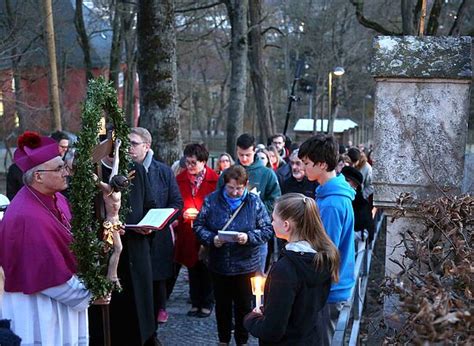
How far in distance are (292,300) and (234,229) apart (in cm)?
240

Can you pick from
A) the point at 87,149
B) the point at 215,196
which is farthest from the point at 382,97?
the point at 215,196

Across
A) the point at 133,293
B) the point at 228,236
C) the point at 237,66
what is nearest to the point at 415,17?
the point at 237,66

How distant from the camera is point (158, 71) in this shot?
8977 millimetres

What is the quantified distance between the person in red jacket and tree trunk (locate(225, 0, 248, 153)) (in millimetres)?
9013

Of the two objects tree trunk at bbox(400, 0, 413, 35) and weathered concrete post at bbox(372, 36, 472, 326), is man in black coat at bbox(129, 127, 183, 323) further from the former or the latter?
tree trunk at bbox(400, 0, 413, 35)

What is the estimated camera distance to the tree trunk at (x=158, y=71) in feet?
29.5

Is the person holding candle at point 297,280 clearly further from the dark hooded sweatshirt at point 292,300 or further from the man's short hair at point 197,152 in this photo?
the man's short hair at point 197,152

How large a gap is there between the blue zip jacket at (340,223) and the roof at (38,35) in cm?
868

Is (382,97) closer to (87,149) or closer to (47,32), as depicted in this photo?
(87,149)

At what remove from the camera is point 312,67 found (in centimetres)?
4206

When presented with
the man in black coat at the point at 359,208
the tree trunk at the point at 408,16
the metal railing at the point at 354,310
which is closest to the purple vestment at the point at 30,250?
the metal railing at the point at 354,310

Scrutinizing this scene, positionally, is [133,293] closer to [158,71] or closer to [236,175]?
[236,175]

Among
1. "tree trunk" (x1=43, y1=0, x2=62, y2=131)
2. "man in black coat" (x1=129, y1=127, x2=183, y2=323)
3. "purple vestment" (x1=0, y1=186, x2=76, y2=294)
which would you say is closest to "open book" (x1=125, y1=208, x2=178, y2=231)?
"man in black coat" (x1=129, y1=127, x2=183, y2=323)

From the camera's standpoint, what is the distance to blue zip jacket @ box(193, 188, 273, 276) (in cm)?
570
